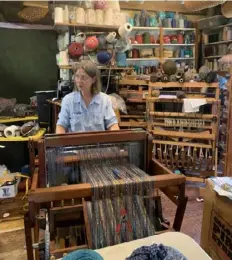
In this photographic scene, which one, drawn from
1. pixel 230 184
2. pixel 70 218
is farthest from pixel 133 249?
pixel 230 184

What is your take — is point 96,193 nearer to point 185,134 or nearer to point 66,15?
point 185,134

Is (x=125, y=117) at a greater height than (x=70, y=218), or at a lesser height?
greater

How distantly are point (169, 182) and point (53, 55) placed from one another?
3.37 metres

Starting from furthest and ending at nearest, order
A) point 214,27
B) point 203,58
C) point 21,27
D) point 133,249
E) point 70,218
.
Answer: point 203,58 < point 214,27 < point 21,27 < point 70,218 < point 133,249

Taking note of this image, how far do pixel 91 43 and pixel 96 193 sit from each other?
7.38ft

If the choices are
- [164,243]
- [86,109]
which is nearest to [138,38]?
[86,109]

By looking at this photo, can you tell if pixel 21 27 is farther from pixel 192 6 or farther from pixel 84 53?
pixel 192 6

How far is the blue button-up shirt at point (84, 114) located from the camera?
7.22ft

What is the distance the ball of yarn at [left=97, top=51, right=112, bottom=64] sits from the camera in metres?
3.09

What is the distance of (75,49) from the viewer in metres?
3.04

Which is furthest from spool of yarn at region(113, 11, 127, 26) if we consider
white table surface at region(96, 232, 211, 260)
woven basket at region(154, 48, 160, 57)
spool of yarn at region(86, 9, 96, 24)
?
white table surface at region(96, 232, 211, 260)

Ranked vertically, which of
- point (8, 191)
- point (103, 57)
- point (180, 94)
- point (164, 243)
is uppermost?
point (103, 57)

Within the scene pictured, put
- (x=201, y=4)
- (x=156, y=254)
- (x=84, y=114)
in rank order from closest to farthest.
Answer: (x=156, y=254) → (x=84, y=114) → (x=201, y=4)

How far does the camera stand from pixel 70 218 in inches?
55.7
